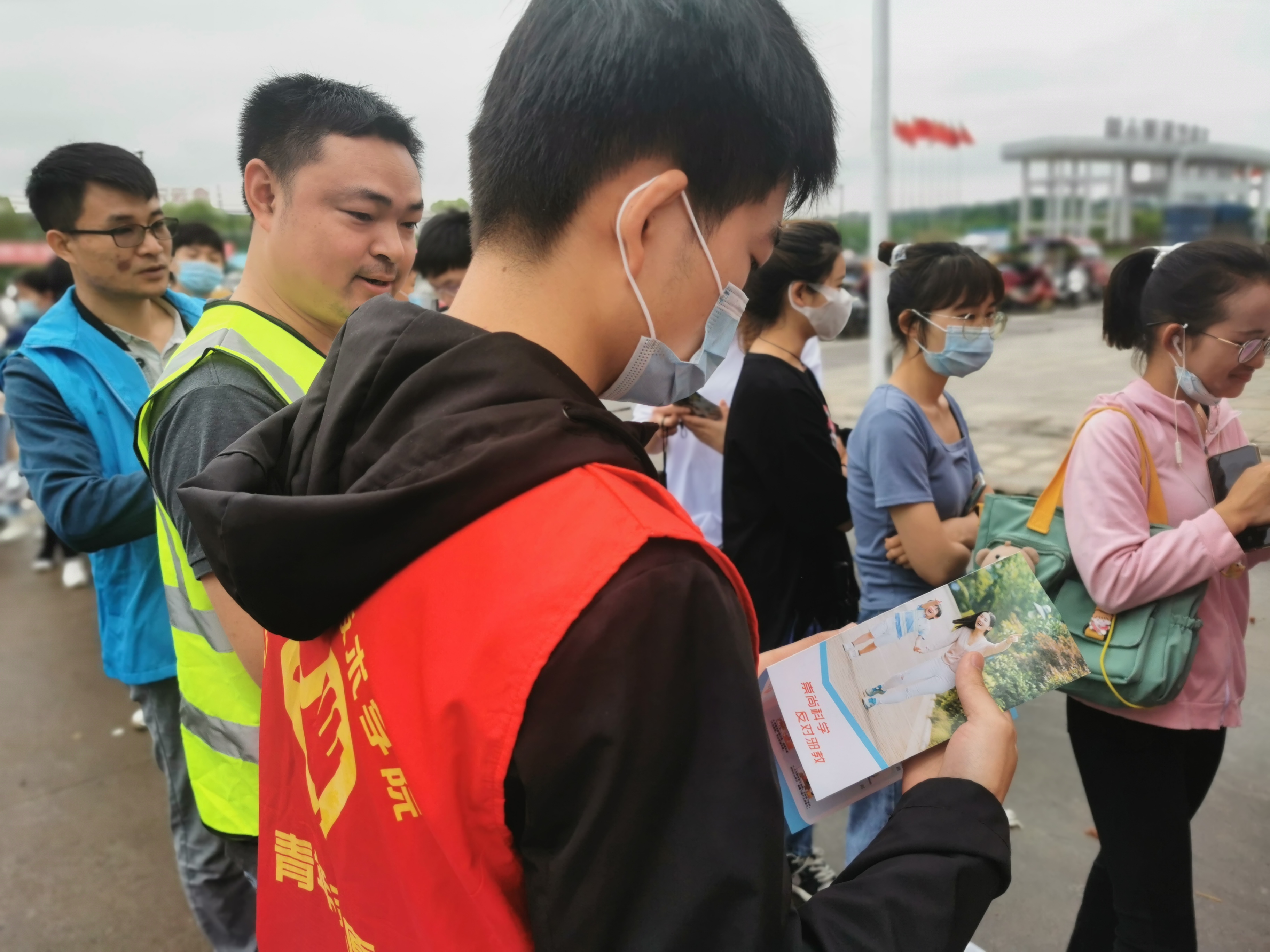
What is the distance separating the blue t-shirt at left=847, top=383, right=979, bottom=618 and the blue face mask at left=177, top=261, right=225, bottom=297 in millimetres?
4345

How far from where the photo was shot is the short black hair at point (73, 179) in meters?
2.50

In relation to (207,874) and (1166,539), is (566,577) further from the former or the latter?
(207,874)

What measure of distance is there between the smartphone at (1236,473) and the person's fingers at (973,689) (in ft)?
3.04

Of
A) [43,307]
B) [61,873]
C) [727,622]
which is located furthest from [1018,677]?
[43,307]

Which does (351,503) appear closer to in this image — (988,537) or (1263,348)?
(988,537)

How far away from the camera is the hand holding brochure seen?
3.38ft

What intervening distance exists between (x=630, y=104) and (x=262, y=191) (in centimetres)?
125

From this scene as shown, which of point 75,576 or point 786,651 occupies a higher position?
point 786,651

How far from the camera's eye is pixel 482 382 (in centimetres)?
74

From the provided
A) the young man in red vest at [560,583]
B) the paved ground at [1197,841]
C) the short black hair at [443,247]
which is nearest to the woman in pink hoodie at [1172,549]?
the paved ground at [1197,841]

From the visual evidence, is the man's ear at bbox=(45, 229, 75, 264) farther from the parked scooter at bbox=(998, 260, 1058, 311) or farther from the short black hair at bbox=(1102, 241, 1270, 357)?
the parked scooter at bbox=(998, 260, 1058, 311)

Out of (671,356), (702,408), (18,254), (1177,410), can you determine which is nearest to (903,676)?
(671,356)

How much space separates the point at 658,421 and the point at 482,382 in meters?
2.30

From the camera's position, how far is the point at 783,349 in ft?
8.32
